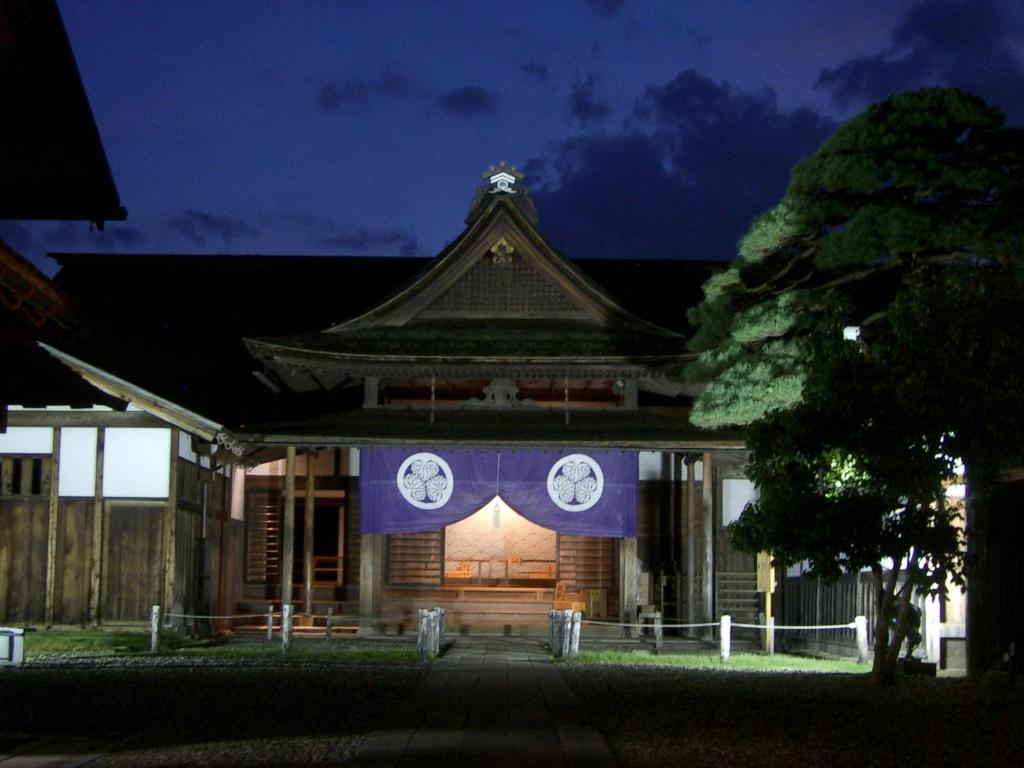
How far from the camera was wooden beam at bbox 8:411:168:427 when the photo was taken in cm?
2230

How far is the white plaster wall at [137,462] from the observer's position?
2253cm

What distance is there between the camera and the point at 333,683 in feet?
51.0

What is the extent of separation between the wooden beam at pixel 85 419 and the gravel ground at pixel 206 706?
197 inches

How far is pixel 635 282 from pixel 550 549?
7500mm

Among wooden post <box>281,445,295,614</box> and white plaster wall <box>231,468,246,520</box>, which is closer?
wooden post <box>281,445,295,614</box>

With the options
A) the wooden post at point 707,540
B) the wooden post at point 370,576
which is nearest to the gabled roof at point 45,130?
the wooden post at point 370,576

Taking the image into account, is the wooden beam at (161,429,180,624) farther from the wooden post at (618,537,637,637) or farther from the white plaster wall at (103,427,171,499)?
the wooden post at (618,537,637,637)

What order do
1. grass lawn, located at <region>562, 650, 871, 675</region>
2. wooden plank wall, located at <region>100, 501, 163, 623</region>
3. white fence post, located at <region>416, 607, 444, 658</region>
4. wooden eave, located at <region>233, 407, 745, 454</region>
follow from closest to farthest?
Result: grass lawn, located at <region>562, 650, 871, 675</region>
white fence post, located at <region>416, 607, 444, 658</region>
wooden plank wall, located at <region>100, 501, 163, 623</region>
wooden eave, located at <region>233, 407, 745, 454</region>

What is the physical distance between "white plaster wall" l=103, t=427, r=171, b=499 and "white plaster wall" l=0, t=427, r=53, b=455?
0.97 m

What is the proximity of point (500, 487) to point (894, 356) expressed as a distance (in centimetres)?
1120

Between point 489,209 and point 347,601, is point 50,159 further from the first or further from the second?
point 347,601

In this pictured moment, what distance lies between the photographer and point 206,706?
13.0 m

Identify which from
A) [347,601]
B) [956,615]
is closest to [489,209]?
[347,601]

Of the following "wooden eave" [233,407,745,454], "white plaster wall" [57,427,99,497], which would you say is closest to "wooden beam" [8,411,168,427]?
"white plaster wall" [57,427,99,497]
